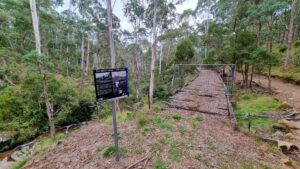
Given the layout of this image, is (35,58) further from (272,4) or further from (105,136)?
(272,4)

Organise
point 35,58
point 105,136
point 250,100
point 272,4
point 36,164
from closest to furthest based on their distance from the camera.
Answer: point 36,164
point 105,136
point 35,58
point 272,4
point 250,100

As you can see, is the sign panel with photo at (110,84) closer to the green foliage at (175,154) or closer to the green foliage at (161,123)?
the green foliage at (175,154)

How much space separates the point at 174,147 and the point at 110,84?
75.3 inches

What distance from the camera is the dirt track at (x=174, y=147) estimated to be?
2898 millimetres

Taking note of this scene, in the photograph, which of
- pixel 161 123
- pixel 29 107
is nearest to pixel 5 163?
pixel 29 107

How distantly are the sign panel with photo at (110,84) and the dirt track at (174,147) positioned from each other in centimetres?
128

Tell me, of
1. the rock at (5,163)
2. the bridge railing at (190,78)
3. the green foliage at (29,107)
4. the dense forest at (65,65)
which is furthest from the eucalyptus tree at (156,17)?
the rock at (5,163)

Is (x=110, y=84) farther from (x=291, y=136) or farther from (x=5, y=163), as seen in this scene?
(x=5, y=163)

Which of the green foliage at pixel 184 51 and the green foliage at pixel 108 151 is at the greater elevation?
the green foliage at pixel 184 51

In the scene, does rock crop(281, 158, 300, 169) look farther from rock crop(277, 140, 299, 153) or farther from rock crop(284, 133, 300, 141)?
rock crop(284, 133, 300, 141)

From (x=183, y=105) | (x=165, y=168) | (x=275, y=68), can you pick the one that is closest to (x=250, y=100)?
(x=183, y=105)

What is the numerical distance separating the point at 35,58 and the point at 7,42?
1320 centimetres

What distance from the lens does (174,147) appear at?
331cm

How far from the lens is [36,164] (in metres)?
3.30
